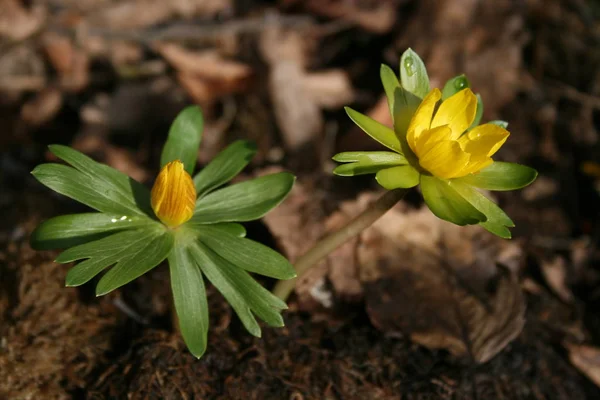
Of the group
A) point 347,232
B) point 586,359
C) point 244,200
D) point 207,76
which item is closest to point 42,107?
point 207,76

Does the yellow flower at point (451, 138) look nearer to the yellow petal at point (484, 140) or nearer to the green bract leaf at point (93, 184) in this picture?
the yellow petal at point (484, 140)

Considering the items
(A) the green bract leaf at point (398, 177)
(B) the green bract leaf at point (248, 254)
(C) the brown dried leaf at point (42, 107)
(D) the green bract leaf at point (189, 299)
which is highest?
(A) the green bract leaf at point (398, 177)

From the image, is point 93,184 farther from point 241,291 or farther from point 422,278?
point 422,278

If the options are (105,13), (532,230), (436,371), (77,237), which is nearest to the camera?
(77,237)

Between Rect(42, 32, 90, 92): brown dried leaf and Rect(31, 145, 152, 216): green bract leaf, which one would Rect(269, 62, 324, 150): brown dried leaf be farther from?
Rect(31, 145, 152, 216): green bract leaf

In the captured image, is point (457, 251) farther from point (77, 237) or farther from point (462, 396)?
point (77, 237)

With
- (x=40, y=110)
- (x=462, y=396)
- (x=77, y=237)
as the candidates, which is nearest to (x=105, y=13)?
(x=40, y=110)

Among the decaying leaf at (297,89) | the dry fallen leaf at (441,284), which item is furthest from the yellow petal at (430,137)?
the decaying leaf at (297,89)

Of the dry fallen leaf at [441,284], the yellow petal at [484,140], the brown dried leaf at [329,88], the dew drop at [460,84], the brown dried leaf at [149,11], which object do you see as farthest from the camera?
the brown dried leaf at [149,11]
